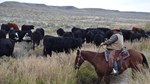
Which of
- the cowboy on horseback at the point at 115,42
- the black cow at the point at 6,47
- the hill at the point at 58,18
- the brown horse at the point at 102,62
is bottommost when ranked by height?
the hill at the point at 58,18

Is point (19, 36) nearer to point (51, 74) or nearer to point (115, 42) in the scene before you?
point (115, 42)

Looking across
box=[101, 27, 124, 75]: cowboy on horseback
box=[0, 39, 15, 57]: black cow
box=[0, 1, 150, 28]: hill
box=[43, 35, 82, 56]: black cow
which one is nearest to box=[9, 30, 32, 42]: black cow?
box=[43, 35, 82, 56]: black cow

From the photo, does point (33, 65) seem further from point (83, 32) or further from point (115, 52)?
point (83, 32)

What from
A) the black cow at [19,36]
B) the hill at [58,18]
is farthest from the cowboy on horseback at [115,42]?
the hill at [58,18]

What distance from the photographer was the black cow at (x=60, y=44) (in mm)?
17594

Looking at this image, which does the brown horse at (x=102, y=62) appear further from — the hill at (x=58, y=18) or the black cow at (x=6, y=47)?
the hill at (x=58, y=18)

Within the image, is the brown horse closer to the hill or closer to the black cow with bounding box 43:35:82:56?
the black cow with bounding box 43:35:82:56

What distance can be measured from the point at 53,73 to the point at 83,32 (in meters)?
14.7

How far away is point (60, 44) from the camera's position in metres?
17.7

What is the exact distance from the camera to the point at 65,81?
416 inches

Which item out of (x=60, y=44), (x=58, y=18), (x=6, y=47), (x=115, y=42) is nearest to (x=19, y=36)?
(x=60, y=44)

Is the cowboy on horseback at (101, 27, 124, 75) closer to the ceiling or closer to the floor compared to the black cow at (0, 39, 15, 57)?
closer to the ceiling

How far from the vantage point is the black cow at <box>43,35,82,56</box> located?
17.6 m

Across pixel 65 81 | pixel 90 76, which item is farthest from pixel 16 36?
pixel 65 81
